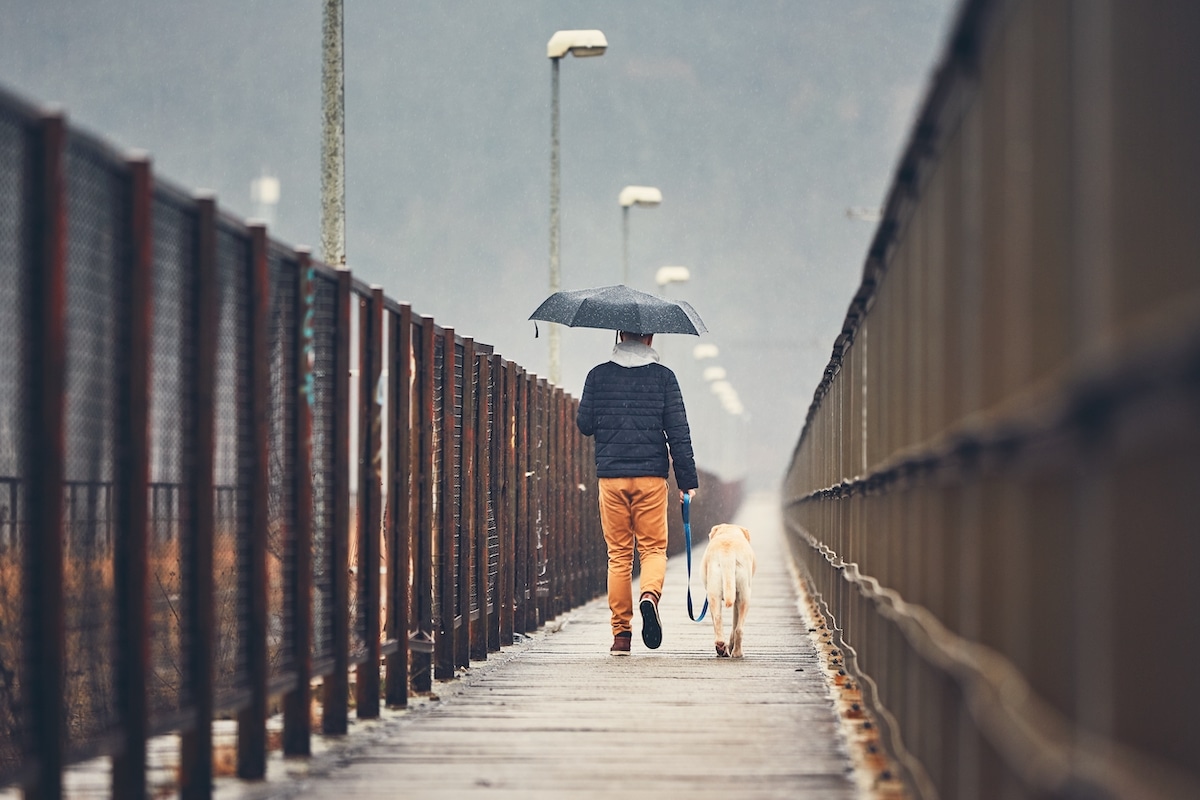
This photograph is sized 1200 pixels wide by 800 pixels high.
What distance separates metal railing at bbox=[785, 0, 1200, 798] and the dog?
592 centimetres

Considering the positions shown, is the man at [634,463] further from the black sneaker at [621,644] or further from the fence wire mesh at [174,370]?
the fence wire mesh at [174,370]

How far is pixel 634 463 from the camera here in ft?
37.6

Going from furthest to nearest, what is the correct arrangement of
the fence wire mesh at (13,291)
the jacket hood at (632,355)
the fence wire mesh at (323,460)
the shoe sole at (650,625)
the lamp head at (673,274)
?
the lamp head at (673,274)
the jacket hood at (632,355)
the shoe sole at (650,625)
the fence wire mesh at (323,460)
the fence wire mesh at (13,291)

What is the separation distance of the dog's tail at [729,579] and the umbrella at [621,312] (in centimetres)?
170

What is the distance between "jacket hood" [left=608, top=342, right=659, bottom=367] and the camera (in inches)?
460

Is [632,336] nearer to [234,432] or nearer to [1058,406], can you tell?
[234,432]

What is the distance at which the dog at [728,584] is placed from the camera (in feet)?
36.9

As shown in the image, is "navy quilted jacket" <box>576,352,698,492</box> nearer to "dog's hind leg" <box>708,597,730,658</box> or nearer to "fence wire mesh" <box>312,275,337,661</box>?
"dog's hind leg" <box>708,597,730,658</box>

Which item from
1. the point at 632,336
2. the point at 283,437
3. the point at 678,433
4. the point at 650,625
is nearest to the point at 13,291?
the point at 283,437

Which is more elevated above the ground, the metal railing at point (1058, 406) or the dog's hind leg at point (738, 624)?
the metal railing at point (1058, 406)

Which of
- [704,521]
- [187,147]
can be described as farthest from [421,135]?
[704,521]

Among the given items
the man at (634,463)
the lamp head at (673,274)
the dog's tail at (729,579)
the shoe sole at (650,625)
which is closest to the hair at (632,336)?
the man at (634,463)

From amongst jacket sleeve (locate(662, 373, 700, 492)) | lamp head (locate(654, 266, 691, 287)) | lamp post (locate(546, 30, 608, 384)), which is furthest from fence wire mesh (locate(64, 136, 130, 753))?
lamp head (locate(654, 266, 691, 287))

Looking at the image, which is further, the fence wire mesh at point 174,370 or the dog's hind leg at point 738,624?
the dog's hind leg at point 738,624
